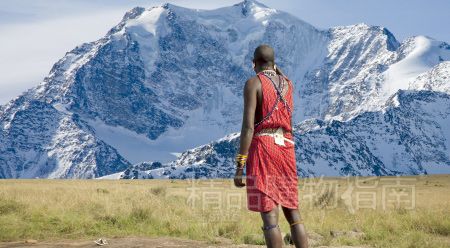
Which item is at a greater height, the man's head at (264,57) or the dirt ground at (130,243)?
the man's head at (264,57)

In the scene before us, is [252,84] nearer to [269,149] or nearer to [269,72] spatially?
[269,72]

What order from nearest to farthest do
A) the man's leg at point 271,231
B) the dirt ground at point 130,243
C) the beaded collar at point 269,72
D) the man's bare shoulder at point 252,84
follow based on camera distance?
the man's leg at point 271,231 < the man's bare shoulder at point 252,84 < the beaded collar at point 269,72 < the dirt ground at point 130,243

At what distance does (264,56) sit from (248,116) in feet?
3.07

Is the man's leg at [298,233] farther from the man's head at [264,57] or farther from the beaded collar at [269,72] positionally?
the man's head at [264,57]

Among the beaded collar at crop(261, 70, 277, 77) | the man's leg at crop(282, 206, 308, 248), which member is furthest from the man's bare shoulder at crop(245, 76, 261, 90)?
the man's leg at crop(282, 206, 308, 248)

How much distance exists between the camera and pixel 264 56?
32.3 feet

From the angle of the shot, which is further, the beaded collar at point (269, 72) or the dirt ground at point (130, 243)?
the dirt ground at point (130, 243)

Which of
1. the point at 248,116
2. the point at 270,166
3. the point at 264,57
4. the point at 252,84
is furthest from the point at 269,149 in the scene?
the point at 264,57

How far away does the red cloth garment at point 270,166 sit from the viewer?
31.1 ft

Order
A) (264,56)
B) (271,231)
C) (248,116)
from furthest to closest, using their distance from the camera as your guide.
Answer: (264,56) → (248,116) → (271,231)

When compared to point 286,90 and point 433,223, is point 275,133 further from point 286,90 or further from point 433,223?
point 433,223

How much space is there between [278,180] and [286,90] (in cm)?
119

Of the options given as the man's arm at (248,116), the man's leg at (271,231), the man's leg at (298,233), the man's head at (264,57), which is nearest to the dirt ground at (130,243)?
the man's leg at (298,233)

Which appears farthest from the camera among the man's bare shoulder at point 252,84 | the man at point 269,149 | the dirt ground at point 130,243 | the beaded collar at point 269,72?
the dirt ground at point 130,243
